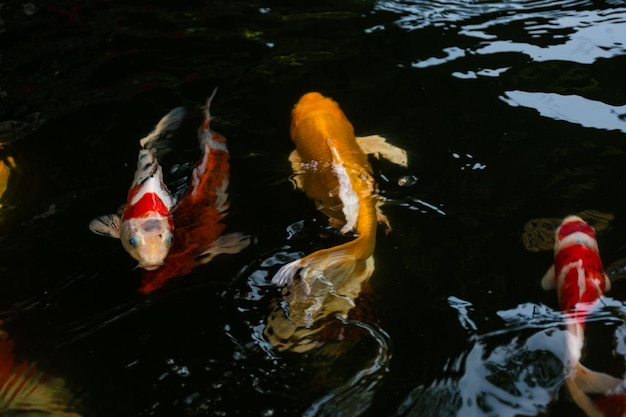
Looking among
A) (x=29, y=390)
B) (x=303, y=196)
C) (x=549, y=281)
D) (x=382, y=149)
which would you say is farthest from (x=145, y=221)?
(x=549, y=281)

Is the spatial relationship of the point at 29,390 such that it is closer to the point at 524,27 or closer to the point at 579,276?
the point at 579,276

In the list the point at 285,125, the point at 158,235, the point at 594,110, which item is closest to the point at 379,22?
the point at 285,125

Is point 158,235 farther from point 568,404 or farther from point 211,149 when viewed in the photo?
point 568,404

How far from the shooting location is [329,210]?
3.87 m

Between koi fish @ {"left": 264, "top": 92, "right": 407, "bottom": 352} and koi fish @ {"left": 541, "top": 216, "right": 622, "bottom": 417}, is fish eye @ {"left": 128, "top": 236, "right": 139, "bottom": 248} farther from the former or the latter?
koi fish @ {"left": 541, "top": 216, "right": 622, "bottom": 417}

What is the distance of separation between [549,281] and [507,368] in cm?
67

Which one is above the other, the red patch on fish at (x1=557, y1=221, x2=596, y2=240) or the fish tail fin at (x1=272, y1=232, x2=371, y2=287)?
the fish tail fin at (x1=272, y1=232, x2=371, y2=287)

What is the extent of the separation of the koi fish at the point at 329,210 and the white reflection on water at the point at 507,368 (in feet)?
2.00

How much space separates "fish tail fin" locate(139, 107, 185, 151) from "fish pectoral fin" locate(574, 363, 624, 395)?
3.20 m

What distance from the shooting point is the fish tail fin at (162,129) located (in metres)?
4.68

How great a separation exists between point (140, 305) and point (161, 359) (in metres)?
0.42

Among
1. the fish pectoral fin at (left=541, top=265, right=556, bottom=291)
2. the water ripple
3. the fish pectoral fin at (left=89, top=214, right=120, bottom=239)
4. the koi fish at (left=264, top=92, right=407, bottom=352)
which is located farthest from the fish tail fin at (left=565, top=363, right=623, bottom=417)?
the water ripple

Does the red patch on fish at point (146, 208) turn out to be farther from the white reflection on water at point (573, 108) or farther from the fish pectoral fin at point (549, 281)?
the white reflection on water at point (573, 108)

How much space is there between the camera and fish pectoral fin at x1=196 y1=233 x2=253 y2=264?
361cm
